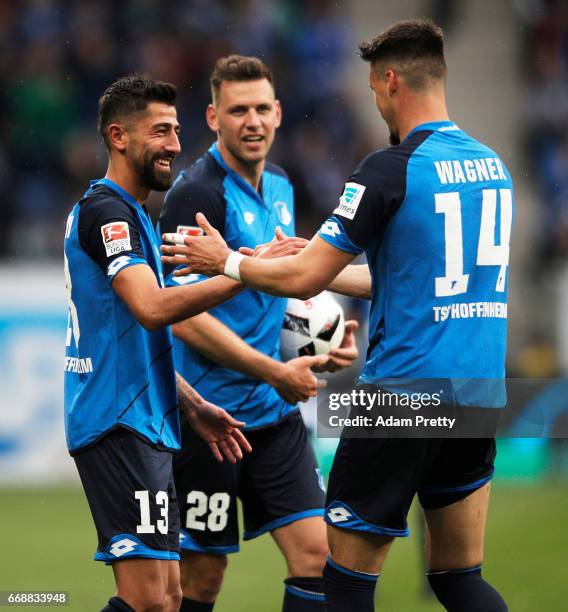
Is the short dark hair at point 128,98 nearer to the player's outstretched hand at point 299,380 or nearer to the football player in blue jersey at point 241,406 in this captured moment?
the football player in blue jersey at point 241,406

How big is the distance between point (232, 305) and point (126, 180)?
1.05 meters

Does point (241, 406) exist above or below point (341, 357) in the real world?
below

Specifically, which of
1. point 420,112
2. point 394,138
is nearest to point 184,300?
point 394,138

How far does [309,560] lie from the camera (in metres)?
5.55

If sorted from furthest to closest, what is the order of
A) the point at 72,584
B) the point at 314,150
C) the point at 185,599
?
the point at 314,150 → the point at 72,584 → the point at 185,599

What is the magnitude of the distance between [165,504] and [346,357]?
56.1 inches

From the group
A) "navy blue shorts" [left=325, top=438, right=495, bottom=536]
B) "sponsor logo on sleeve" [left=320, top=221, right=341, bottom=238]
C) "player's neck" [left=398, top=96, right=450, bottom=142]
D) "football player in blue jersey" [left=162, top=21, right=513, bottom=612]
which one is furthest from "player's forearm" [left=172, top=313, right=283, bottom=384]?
"player's neck" [left=398, top=96, right=450, bottom=142]

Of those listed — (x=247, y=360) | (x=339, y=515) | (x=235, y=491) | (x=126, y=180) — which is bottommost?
(x=235, y=491)

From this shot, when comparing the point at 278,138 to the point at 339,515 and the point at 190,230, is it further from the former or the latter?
the point at 339,515

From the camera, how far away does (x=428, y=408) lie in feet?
15.0

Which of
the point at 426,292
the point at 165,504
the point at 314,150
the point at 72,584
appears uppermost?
the point at 314,150

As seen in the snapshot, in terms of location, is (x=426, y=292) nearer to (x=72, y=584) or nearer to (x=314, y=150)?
(x=72, y=584)

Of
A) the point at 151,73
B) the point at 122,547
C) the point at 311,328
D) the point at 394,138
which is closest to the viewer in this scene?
the point at 122,547

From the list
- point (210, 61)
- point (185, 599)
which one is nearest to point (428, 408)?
point (185, 599)
